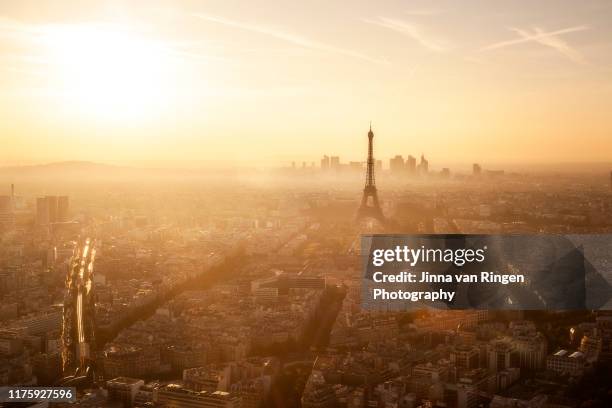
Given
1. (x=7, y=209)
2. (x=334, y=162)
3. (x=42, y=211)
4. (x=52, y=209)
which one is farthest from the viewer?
(x=52, y=209)

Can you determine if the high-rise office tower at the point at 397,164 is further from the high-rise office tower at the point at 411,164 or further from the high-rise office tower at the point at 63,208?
the high-rise office tower at the point at 63,208

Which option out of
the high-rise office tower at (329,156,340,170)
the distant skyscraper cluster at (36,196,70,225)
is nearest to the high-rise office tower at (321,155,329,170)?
the high-rise office tower at (329,156,340,170)

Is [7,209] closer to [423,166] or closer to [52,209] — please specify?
[52,209]

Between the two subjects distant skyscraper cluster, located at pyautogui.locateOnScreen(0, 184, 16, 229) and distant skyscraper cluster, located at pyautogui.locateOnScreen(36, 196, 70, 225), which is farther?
distant skyscraper cluster, located at pyautogui.locateOnScreen(36, 196, 70, 225)

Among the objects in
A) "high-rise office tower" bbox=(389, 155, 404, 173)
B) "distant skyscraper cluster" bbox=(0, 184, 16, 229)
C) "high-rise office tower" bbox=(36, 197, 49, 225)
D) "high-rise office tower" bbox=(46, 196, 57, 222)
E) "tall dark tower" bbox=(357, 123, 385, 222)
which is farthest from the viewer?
"high-rise office tower" bbox=(46, 196, 57, 222)

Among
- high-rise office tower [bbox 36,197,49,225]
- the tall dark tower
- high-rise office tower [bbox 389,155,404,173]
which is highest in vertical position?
high-rise office tower [bbox 389,155,404,173]

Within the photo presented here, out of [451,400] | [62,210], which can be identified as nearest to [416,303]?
[451,400]

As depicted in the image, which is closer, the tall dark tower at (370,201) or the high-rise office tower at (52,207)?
the tall dark tower at (370,201)

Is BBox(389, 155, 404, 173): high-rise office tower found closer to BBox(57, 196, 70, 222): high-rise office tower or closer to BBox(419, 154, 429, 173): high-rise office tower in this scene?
BBox(419, 154, 429, 173): high-rise office tower

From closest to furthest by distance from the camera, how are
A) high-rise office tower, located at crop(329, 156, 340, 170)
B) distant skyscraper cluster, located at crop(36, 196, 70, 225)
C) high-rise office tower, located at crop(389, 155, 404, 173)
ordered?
high-rise office tower, located at crop(389, 155, 404, 173) → high-rise office tower, located at crop(329, 156, 340, 170) → distant skyscraper cluster, located at crop(36, 196, 70, 225)

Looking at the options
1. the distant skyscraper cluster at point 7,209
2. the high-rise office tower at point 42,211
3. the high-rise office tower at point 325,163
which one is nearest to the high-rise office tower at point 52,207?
the high-rise office tower at point 42,211

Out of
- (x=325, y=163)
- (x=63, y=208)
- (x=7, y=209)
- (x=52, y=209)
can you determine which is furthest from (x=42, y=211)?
(x=325, y=163)
